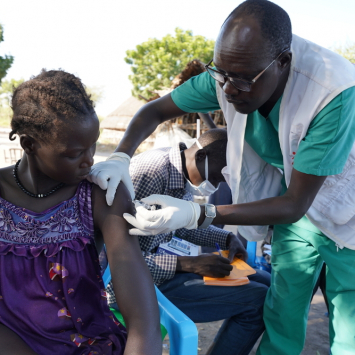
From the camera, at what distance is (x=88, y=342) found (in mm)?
1258

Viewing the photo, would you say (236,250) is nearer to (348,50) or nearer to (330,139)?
(330,139)

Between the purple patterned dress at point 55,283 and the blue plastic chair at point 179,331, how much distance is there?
22 cm

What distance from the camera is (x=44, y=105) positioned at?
126cm

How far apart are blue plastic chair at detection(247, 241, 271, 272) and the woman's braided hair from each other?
5.78 ft

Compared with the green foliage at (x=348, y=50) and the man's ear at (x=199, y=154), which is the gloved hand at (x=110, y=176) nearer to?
the man's ear at (x=199, y=154)

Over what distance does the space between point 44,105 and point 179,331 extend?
0.99 m

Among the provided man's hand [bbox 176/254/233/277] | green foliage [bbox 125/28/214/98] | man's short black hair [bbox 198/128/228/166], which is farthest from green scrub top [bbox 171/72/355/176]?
green foliage [bbox 125/28/214/98]

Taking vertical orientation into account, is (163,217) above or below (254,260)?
above

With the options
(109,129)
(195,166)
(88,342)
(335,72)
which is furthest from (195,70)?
(109,129)

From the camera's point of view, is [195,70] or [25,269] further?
[195,70]

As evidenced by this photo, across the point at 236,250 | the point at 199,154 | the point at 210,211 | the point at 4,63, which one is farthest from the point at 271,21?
the point at 4,63

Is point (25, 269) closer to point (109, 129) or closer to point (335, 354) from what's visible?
point (335, 354)

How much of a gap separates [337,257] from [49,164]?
52.0 inches

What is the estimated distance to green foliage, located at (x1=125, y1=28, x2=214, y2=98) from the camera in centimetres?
2253
